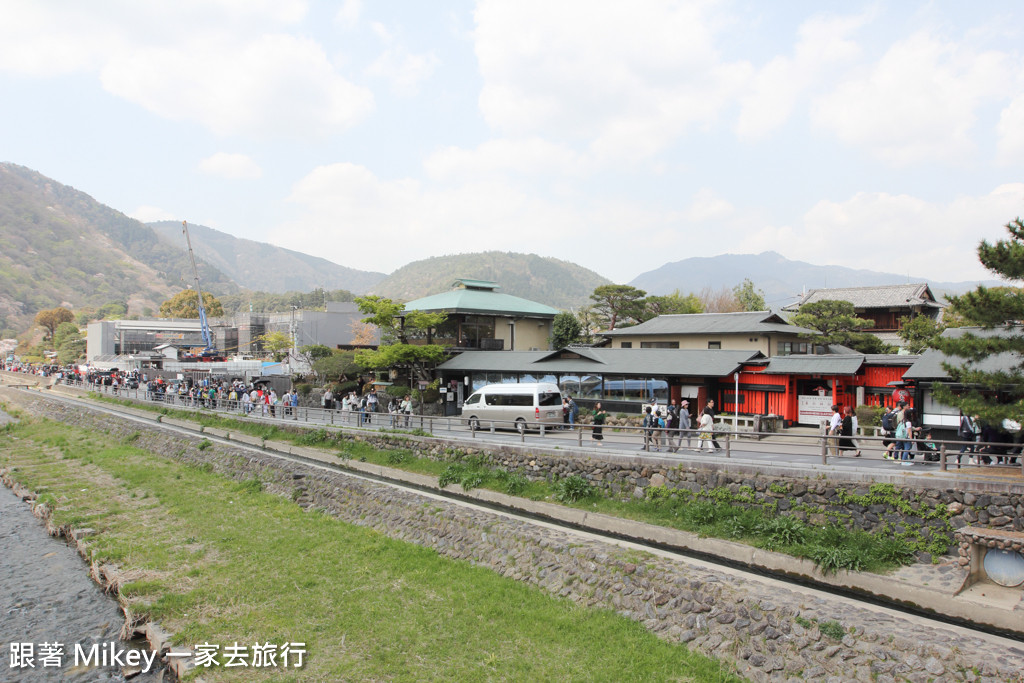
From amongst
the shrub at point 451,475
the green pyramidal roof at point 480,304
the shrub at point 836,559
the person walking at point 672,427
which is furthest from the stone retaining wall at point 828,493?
the green pyramidal roof at point 480,304

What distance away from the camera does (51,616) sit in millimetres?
13773

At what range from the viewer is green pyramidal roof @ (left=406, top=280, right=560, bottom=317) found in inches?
1556

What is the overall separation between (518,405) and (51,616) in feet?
52.6

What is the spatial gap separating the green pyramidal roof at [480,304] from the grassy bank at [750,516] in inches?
747

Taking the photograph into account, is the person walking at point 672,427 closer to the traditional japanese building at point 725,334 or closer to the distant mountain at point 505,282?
the traditional japanese building at point 725,334

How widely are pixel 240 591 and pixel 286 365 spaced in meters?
42.5

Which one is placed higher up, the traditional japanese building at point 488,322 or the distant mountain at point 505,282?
the distant mountain at point 505,282

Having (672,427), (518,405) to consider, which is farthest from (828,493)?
(518,405)

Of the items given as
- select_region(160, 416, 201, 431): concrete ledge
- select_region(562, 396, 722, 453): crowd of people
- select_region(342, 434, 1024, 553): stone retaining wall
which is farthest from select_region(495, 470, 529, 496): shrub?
select_region(160, 416, 201, 431): concrete ledge

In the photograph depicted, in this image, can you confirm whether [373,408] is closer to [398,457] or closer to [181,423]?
[398,457]

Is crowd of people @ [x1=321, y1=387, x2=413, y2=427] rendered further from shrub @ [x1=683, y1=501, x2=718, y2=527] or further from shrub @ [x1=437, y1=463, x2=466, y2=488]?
shrub @ [x1=683, y1=501, x2=718, y2=527]

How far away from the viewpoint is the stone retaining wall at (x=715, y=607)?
891cm

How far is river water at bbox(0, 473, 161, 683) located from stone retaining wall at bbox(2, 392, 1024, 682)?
7.16 m

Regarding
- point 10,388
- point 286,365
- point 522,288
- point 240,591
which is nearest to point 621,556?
point 240,591
